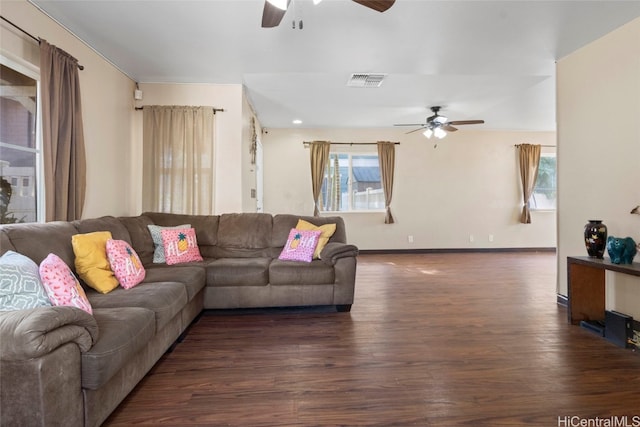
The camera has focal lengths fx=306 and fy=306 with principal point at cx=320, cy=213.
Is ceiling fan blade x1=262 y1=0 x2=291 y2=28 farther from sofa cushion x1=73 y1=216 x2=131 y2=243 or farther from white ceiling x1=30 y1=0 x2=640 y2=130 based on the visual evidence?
sofa cushion x1=73 y1=216 x2=131 y2=243

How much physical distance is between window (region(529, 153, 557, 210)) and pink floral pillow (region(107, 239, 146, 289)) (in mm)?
7586

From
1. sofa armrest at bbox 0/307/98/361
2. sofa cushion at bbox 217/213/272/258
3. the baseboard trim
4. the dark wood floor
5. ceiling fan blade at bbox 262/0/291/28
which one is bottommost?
the dark wood floor

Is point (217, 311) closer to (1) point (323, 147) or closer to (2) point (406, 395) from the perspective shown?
(2) point (406, 395)

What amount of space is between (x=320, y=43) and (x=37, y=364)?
304 cm

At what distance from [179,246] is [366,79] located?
2.92m

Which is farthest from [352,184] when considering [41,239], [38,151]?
[41,239]

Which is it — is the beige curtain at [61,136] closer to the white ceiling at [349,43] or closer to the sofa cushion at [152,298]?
the white ceiling at [349,43]

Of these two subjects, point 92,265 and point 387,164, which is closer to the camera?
point 92,265

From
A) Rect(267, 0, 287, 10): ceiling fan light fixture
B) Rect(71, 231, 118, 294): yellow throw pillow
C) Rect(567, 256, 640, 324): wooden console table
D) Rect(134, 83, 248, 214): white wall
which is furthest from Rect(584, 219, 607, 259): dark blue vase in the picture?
Rect(71, 231, 118, 294): yellow throw pillow

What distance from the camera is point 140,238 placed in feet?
9.93

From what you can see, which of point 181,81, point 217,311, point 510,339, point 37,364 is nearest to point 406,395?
point 510,339

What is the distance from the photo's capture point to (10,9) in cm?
221

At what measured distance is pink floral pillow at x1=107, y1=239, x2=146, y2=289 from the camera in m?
2.22

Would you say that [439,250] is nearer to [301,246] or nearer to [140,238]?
[301,246]
